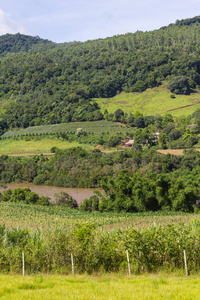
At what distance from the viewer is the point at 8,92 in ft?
613

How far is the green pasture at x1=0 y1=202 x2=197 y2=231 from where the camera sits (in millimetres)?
41250

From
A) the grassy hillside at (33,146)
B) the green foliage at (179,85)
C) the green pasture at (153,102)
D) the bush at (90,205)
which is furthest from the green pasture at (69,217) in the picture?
the green foliage at (179,85)

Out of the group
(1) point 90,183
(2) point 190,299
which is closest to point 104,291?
(2) point 190,299

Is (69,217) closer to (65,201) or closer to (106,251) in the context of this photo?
(65,201)

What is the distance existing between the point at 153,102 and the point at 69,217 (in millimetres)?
107535

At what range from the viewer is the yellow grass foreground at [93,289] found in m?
11.6

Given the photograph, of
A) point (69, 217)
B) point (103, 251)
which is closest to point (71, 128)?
point (69, 217)

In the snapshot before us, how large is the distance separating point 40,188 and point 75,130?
44510mm

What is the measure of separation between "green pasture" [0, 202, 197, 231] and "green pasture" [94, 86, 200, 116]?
285 feet

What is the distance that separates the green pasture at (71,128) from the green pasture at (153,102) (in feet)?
51.2

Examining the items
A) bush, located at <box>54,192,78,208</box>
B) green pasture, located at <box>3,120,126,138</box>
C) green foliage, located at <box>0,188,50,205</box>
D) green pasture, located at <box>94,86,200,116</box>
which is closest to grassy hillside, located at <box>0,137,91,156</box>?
green pasture, located at <box>3,120,126,138</box>

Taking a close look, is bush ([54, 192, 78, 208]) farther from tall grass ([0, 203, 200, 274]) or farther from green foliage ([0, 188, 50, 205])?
tall grass ([0, 203, 200, 274])

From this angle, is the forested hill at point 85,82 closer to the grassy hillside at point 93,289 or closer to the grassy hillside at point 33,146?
the grassy hillside at point 33,146

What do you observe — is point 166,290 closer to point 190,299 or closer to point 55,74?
point 190,299
